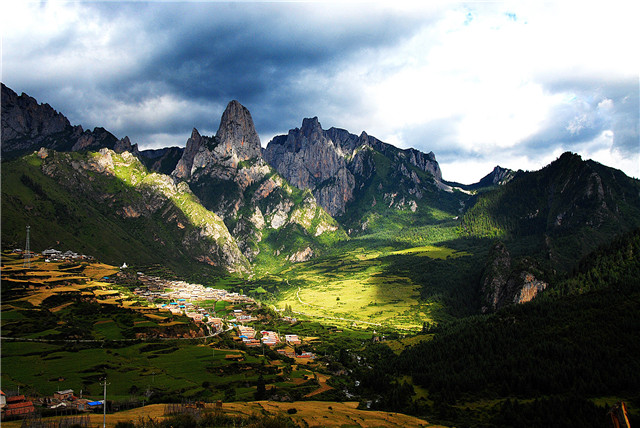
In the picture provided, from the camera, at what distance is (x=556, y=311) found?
4208 inches

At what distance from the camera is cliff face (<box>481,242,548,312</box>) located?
169 metres

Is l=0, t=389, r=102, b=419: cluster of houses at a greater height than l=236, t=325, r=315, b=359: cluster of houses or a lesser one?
greater

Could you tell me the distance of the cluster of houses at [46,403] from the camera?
55.2 meters

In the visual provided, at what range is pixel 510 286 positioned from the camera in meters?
180

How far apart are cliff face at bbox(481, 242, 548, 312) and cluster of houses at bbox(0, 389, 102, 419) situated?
155 metres

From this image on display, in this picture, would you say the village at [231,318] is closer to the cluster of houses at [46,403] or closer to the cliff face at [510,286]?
the cluster of houses at [46,403]

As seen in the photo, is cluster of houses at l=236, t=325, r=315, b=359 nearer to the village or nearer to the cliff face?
the village

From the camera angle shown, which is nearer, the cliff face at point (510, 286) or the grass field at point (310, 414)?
the grass field at point (310, 414)

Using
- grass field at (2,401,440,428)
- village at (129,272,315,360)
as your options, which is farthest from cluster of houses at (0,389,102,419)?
village at (129,272,315,360)

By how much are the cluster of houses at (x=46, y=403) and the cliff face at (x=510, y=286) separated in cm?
15475

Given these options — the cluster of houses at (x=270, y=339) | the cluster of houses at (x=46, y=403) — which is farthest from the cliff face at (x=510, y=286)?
the cluster of houses at (x=46, y=403)

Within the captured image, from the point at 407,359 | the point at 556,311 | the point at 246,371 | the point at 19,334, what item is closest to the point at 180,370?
the point at 246,371

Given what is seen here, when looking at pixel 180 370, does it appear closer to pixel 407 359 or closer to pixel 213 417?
pixel 213 417

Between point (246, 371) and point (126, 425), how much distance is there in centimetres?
4853
